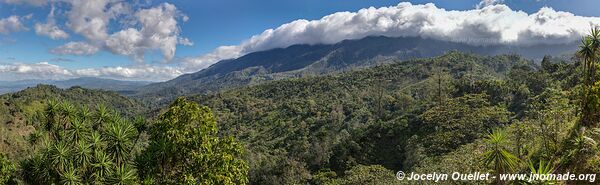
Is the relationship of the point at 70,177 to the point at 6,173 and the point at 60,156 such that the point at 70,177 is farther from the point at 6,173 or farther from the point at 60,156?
the point at 6,173

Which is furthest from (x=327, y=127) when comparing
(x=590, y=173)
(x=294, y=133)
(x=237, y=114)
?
(x=590, y=173)

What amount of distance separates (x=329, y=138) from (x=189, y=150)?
7977 centimetres

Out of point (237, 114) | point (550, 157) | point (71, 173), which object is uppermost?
point (71, 173)

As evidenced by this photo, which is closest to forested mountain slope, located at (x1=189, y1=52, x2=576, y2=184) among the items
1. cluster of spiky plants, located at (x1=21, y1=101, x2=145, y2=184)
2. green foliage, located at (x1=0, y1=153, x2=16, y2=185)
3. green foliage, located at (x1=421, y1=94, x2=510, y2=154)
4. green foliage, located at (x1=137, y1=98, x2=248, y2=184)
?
green foliage, located at (x1=421, y1=94, x2=510, y2=154)

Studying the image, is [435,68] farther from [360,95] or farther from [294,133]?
[294,133]

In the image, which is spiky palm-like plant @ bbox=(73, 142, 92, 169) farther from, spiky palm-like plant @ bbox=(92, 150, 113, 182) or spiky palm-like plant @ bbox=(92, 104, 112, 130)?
spiky palm-like plant @ bbox=(92, 104, 112, 130)

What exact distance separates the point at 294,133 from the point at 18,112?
92.3m

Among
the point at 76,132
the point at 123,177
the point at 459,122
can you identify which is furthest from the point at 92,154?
the point at 459,122

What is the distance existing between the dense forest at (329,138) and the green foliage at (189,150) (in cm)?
5

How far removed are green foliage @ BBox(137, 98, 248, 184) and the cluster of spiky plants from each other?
7.33 feet

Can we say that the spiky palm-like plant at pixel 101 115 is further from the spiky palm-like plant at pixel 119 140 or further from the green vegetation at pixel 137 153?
the spiky palm-like plant at pixel 119 140

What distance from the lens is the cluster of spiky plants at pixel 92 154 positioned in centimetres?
2102

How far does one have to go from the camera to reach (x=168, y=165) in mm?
18906

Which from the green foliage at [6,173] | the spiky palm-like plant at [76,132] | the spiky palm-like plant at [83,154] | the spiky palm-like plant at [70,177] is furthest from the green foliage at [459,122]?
the green foliage at [6,173]
